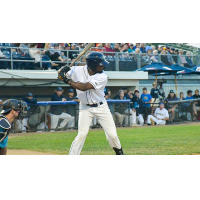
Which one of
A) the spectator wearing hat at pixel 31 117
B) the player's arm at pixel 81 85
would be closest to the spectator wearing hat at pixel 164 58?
the spectator wearing hat at pixel 31 117

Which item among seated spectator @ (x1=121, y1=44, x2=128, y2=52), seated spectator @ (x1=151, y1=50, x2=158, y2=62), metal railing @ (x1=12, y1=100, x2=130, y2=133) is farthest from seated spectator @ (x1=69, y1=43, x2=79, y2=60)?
seated spectator @ (x1=151, y1=50, x2=158, y2=62)

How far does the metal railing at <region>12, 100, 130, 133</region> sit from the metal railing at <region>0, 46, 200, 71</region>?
2998 mm

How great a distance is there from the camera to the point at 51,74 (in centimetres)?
1464

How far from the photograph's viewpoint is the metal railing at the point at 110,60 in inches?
542

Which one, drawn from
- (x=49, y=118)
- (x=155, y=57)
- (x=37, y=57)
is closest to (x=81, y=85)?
(x=49, y=118)

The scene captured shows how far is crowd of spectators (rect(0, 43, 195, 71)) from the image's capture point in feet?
45.4

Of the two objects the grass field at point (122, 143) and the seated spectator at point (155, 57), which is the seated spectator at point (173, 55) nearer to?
Answer: the seated spectator at point (155, 57)

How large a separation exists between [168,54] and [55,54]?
630cm

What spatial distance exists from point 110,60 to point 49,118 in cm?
550

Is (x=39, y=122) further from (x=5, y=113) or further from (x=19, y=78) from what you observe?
(x=5, y=113)

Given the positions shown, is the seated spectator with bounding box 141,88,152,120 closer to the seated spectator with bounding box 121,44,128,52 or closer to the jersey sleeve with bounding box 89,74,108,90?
the seated spectator with bounding box 121,44,128,52

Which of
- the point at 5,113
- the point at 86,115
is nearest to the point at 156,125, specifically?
the point at 86,115

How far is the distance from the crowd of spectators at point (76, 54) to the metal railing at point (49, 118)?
3.03 metres

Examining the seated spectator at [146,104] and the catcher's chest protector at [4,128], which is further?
the seated spectator at [146,104]
